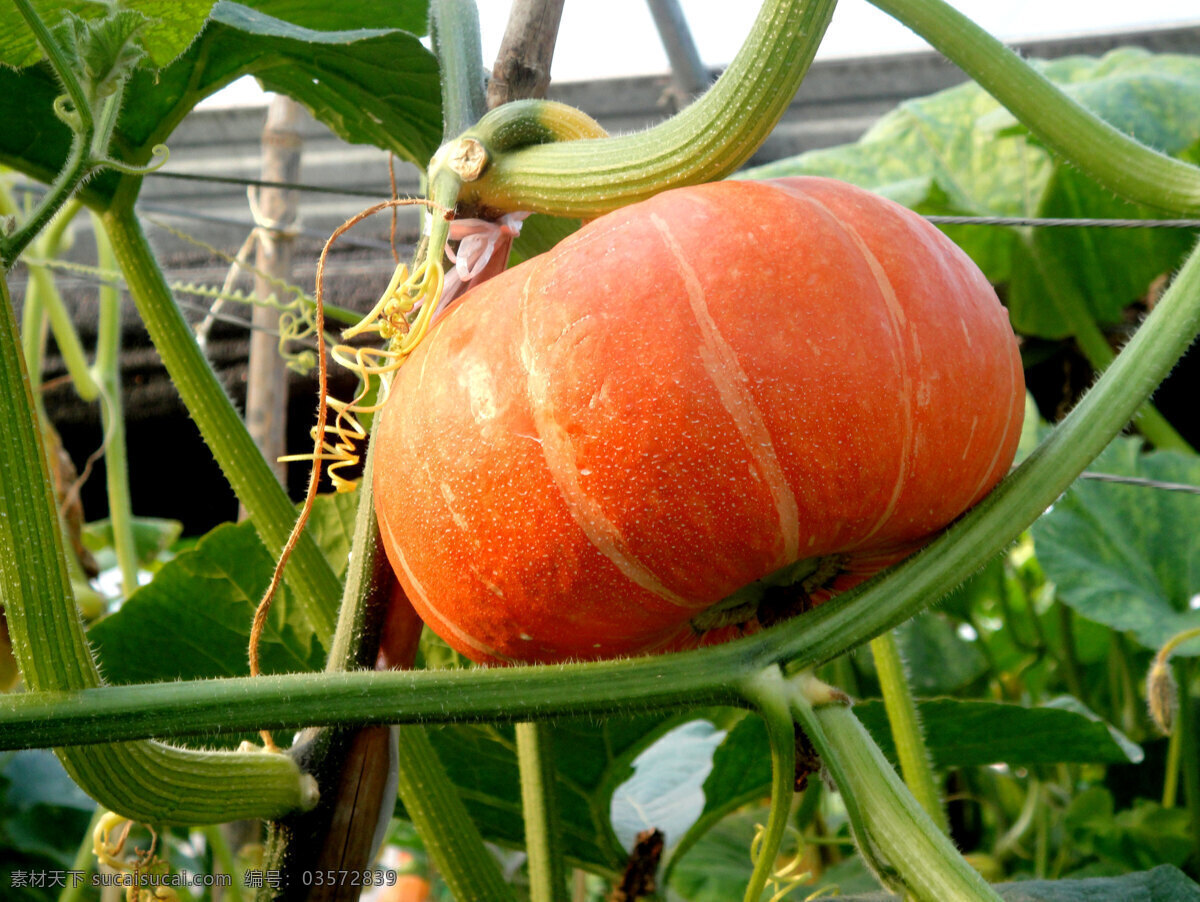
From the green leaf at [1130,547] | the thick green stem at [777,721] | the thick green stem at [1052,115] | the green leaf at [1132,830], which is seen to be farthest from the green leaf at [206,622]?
the green leaf at [1132,830]

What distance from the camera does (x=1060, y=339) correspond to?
1.73 metres

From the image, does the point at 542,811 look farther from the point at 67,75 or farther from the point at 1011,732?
the point at 67,75

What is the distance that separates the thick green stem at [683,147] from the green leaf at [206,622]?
1.40 ft

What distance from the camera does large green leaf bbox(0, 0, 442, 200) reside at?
74 centimetres

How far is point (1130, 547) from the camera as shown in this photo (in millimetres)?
1284

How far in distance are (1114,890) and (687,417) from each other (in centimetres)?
45

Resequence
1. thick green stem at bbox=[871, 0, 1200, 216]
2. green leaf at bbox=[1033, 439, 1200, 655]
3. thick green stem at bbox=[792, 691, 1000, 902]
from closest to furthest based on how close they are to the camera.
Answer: thick green stem at bbox=[792, 691, 1000, 902] → thick green stem at bbox=[871, 0, 1200, 216] → green leaf at bbox=[1033, 439, 1200, 655]

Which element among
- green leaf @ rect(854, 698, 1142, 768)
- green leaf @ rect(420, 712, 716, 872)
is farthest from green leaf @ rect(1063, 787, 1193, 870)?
green leaf @ rect(420, 712, 716, 872)

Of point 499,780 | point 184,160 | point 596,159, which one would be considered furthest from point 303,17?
point 184,160

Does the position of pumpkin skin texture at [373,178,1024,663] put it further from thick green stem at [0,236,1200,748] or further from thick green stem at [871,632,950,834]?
thick green stem at [871,632,950,834]

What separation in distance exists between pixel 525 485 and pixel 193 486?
1627 millimetres

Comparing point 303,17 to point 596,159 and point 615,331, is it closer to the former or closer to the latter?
point 596,159

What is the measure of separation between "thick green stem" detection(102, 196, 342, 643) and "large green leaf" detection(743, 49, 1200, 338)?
0.98m

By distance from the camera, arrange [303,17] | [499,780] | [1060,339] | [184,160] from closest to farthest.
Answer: [303,17] → [499,780] → [1060,339] → [184,160]
